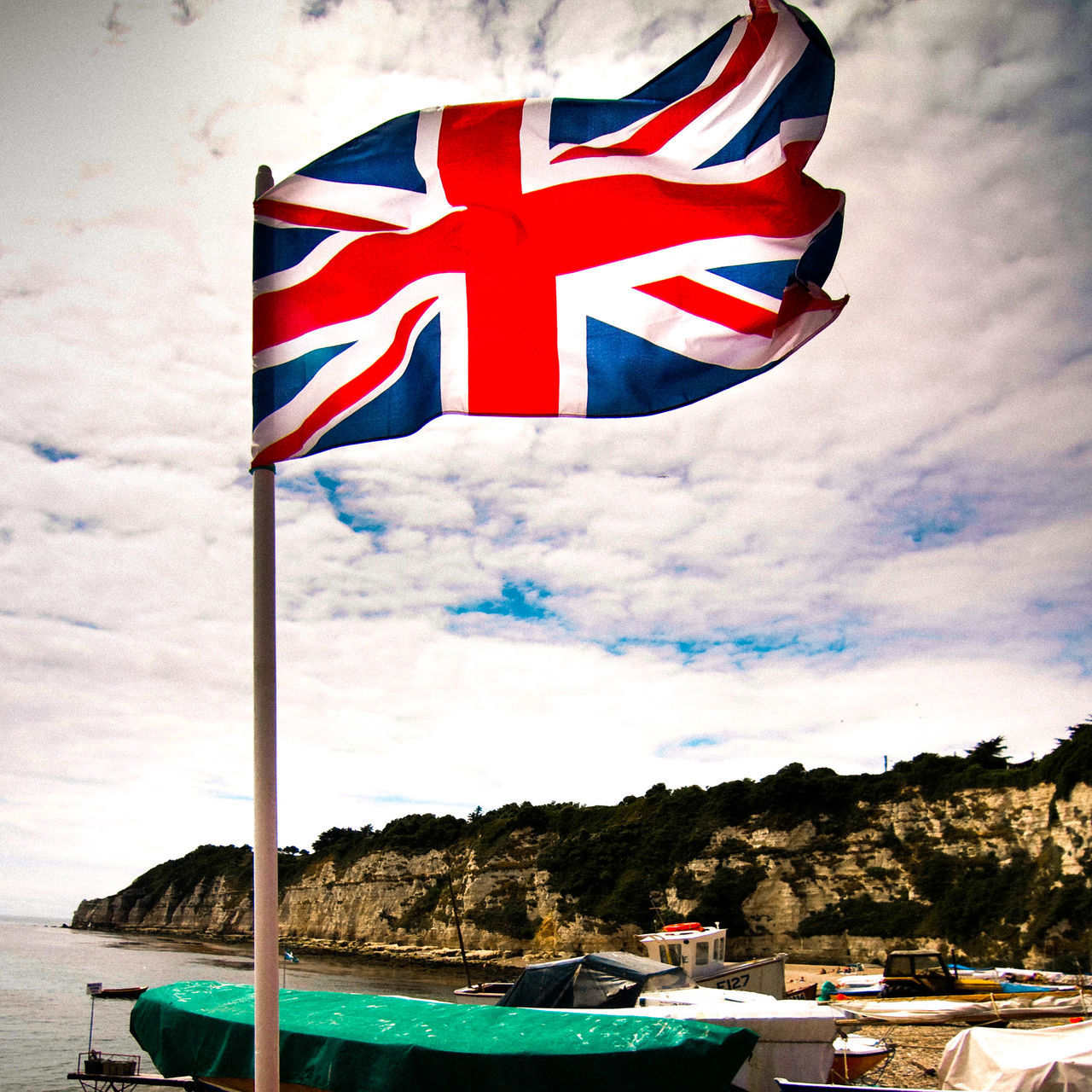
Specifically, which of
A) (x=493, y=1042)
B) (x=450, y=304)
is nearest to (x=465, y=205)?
(x=450, y=304)

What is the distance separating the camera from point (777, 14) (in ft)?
19.2

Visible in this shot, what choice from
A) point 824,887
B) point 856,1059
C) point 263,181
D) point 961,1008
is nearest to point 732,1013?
point 856,1059

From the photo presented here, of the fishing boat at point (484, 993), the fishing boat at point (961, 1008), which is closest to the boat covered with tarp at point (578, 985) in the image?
the fishing boat at point (484, 993)

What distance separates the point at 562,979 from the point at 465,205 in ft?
32.5

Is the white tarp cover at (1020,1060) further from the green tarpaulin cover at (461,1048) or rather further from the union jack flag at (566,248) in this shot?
the union jack flag at (566,248)

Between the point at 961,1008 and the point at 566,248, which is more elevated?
the point at 566,248

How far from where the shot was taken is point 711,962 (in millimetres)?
26406

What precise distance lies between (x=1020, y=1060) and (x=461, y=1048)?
24.0 feet

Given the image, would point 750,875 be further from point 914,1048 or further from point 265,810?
point 265,810

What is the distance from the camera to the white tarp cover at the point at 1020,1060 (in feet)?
32.6

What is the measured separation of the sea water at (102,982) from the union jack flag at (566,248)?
60.8ft

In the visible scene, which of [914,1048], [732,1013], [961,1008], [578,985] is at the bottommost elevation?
[961,1008]

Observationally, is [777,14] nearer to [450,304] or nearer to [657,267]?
[657,267]

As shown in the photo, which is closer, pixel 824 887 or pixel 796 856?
pixel 824 887
